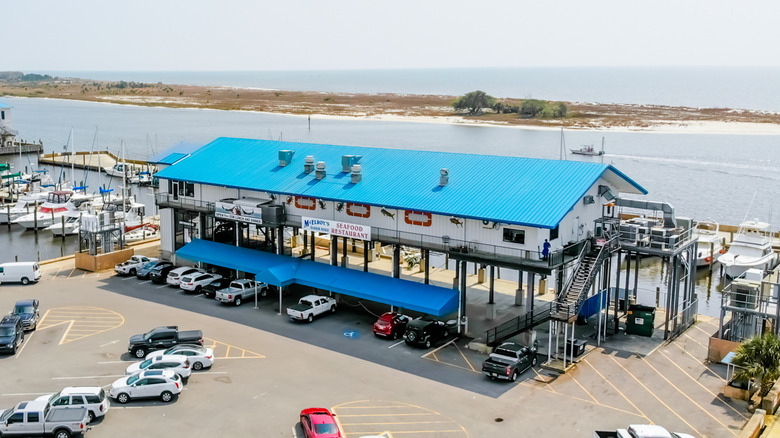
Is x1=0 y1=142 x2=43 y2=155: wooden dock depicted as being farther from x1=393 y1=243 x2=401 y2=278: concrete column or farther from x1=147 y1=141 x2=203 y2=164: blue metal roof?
x1=393 y1=243 x2=401 y2=278: concrete column

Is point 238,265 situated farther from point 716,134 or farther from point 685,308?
point 716,134

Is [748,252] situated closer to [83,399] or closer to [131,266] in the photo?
[131,266]

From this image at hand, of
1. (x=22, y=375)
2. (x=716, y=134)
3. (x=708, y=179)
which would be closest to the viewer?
(x=22, y=375)

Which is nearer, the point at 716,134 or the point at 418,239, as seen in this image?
the point at 418,239

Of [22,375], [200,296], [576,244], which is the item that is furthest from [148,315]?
[576,244]

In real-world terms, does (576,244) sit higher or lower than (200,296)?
higher

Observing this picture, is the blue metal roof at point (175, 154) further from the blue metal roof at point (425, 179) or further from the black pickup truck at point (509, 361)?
the black pickup truck at point (509, 361)

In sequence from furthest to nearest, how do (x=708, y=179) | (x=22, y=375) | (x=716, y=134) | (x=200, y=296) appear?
(x=716, y=134) < (x=708, y=179) < (x=200, y=296) < (x=22, y=375)

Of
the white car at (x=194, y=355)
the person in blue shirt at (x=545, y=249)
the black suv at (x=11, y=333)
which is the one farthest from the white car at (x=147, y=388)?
the person in blue shirt at (x=545, y=249)

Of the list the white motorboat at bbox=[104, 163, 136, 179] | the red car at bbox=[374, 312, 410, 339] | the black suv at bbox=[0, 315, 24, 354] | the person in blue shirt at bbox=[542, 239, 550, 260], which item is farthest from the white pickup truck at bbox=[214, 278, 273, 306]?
the white motorboat at bbox=[104, 163, 136, 179]
